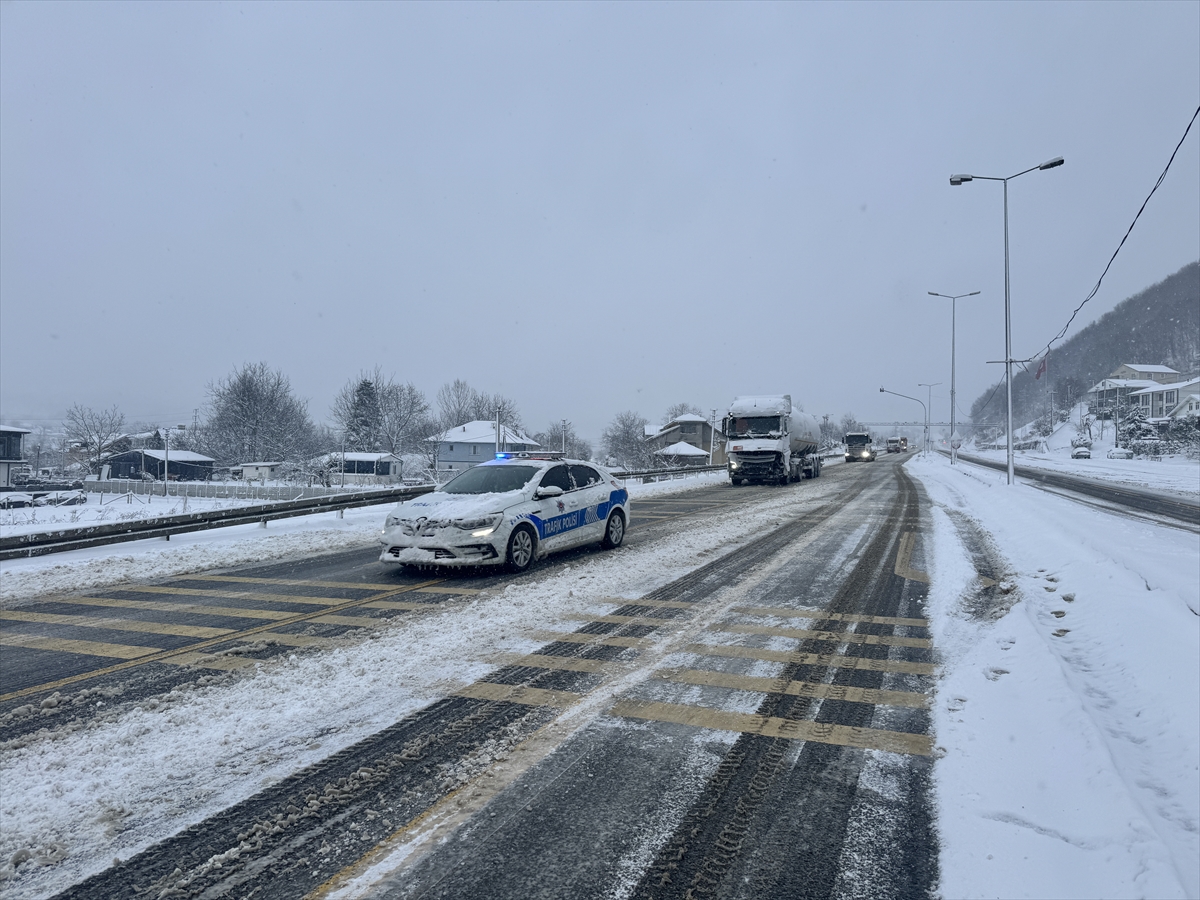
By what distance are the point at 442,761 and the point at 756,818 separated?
1.66 metres

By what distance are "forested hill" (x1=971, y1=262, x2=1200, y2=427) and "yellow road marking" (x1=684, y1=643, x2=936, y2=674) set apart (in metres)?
158

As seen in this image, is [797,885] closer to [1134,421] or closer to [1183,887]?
[1183,887]

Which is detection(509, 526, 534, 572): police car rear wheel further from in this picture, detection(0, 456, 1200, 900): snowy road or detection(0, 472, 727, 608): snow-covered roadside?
detection(0, 472, 727, 608): snow-covered roadside

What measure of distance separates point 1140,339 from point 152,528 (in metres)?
187

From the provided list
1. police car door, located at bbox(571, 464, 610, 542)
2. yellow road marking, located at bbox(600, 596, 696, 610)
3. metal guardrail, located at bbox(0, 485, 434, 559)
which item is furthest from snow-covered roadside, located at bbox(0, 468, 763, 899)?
metal guardrail, located at bbox(0, 485, 434, 559)

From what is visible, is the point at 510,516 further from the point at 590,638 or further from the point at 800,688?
the point at 800,688

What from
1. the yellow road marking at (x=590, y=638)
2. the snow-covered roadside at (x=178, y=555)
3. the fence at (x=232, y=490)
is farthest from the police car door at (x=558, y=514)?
the fence at (x=232, y=490)

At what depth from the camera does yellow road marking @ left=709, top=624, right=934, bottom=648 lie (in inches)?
233

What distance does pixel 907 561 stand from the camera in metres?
10.1

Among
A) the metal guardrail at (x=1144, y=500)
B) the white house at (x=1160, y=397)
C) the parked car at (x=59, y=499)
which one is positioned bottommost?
the parked car at (x=59, y=499)

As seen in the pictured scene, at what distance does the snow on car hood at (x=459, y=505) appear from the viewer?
898cm

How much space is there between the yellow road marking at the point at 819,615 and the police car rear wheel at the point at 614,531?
14.6 ft

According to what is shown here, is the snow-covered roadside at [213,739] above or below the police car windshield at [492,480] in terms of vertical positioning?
below

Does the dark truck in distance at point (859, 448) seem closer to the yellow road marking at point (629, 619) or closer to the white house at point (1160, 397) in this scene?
the yellow road marking at point (629, 619)
